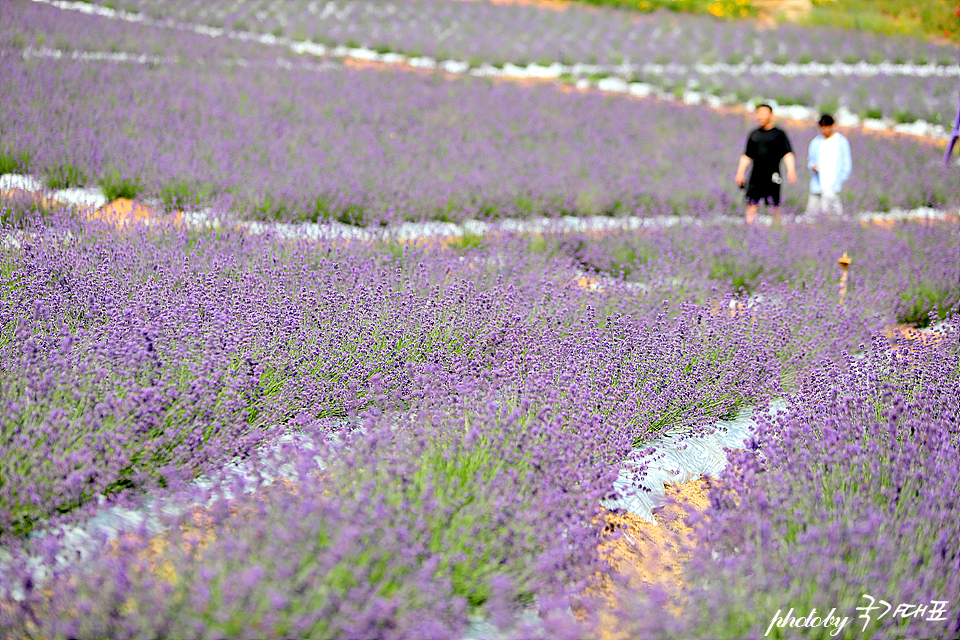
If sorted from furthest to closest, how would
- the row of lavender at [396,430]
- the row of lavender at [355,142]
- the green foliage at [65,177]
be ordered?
the row of lavender at [355,142], the green foliage at [65,177], the row of lavender at [396,430]

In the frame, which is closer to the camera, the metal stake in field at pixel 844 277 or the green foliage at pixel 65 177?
the metal stake in field at pixel 844 277

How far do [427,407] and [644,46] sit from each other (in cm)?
1455

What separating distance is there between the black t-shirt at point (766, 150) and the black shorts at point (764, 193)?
62mm

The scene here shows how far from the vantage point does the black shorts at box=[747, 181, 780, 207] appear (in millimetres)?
6031

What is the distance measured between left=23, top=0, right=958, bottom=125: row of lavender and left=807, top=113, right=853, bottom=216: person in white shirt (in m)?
6.85

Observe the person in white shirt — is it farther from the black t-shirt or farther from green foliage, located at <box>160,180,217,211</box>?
green foliage, located at <box>160,180,217,211</box>

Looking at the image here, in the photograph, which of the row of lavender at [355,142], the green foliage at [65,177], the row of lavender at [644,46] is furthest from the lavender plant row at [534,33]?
the green foliage at [65,177]

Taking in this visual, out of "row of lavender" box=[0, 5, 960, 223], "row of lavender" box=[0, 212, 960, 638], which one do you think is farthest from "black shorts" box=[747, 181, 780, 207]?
"row of lavender" box=[0, 212, 960, 638]

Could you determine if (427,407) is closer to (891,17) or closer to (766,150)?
(766,150)

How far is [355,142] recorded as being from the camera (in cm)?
648

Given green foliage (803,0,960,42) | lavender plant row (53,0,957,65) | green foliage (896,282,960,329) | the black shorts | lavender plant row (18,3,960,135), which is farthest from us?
green foliage (803,0,960,42)

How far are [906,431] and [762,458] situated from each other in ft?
1.64

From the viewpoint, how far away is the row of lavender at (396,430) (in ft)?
4.86

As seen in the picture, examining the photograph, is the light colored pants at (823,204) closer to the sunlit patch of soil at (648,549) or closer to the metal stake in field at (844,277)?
the metal stake in field at (844,277)
